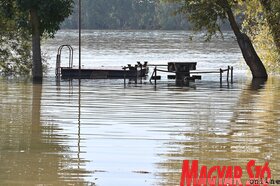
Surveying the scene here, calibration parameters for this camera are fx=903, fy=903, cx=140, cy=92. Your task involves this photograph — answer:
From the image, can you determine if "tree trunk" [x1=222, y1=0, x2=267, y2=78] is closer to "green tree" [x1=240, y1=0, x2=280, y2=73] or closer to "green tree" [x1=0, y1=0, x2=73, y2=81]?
"green tree" [x1=240, y1=0, x2=280, y2=73]

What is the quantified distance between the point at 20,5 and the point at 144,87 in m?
7.55

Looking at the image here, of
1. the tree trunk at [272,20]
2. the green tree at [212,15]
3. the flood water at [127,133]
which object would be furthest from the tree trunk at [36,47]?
the tree trunk at [272,20]

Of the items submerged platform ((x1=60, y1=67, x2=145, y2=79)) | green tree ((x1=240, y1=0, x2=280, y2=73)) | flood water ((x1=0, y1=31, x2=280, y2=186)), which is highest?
green tree ((x1=240, y1=0, x2=280, y2=73))

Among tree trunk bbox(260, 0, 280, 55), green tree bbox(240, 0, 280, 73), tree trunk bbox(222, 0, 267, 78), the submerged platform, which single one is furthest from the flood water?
tree trunk bbox(222, 0, 267, 78)

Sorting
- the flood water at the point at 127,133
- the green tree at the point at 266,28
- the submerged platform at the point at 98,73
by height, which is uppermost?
the green tree at the point at 266,28

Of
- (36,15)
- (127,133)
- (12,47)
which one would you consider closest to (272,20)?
(36,15)

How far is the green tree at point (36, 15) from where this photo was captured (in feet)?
135

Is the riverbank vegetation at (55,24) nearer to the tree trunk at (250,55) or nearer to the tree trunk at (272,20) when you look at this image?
the tree trunk at (272,20)

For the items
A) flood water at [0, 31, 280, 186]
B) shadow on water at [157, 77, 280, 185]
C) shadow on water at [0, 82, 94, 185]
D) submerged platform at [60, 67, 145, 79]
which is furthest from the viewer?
submerged platform at [60, 67, 145, 79]

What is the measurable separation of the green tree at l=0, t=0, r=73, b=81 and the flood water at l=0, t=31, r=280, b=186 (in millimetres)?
6329

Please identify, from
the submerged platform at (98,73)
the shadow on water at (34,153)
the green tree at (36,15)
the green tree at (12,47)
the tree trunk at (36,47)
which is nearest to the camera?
the shadow on water at (34,153)

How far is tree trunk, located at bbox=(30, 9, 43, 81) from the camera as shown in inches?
1636

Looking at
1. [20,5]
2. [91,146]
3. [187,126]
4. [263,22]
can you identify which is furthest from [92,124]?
[263,22]

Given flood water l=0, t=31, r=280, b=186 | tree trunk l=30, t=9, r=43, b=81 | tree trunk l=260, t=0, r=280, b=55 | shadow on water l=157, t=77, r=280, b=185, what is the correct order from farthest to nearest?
1. tree trunk l=260, t=0, r=280, b=55
2. tree trunk l=30, t=9, r=43, b=81
3. shadow on water l=157, t=77, r=280, b=185
4. flood water l=0, t=31, r=280, b=186
